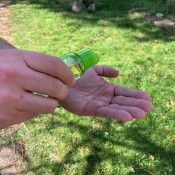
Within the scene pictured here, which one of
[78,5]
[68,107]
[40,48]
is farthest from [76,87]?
[78,5]

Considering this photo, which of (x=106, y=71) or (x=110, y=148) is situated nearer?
(x=106, y=71)

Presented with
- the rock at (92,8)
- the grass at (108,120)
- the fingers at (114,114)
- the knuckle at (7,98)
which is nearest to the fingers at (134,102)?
the fingers at (114,114)

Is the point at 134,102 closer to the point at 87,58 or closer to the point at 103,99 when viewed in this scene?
the point at 103,99

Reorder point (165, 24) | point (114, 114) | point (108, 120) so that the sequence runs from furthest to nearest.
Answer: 1. point (165, 24)
2. point (108, 120)
3. point (114, 114)

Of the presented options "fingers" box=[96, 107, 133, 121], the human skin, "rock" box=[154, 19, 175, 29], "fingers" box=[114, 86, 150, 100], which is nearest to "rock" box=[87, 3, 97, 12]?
"rock" box=[154, 19, 175, 29]

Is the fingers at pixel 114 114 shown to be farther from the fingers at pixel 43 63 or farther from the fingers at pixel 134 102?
the fingers at pixel 43 63

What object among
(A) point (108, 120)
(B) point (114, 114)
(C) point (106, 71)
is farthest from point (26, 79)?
(A) point (108, 120)
